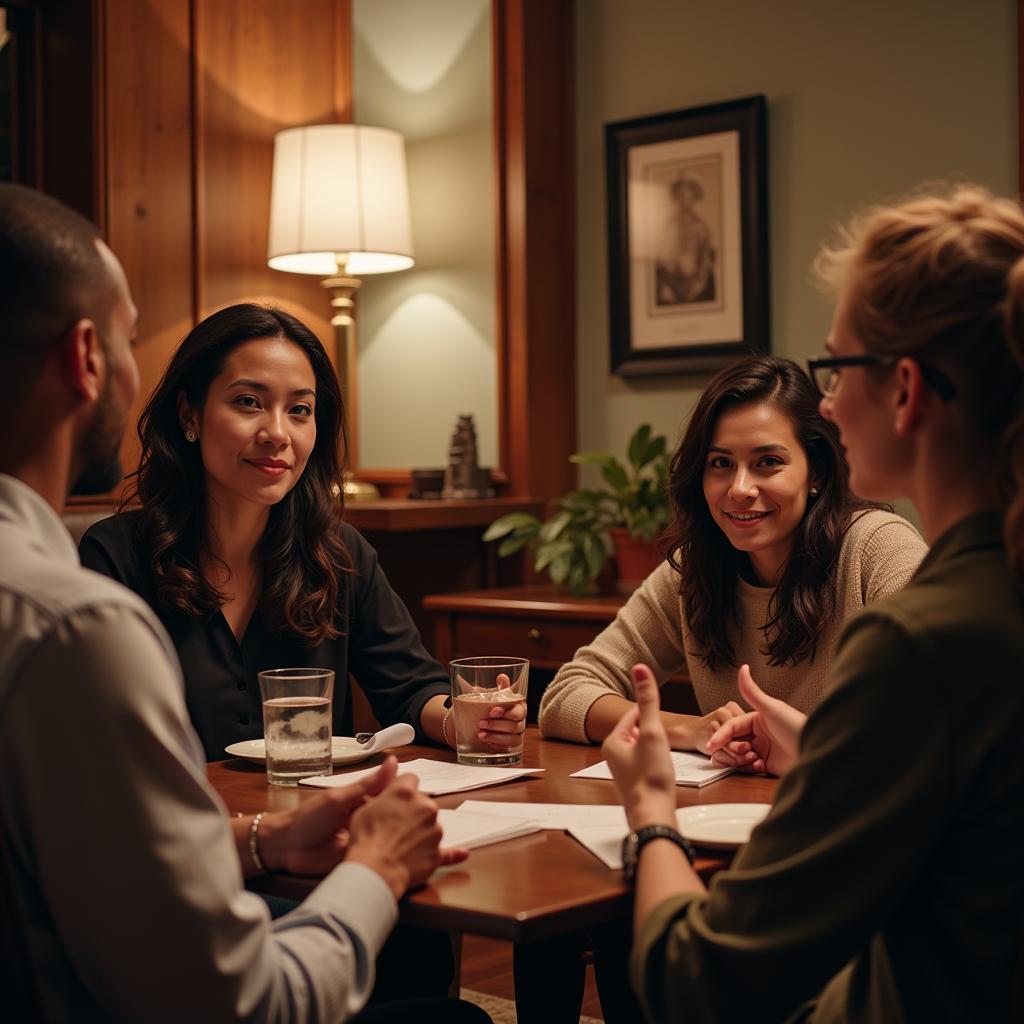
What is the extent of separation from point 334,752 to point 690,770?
49cm

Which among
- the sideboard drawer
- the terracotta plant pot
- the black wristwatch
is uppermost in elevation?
the terracotta plant pot

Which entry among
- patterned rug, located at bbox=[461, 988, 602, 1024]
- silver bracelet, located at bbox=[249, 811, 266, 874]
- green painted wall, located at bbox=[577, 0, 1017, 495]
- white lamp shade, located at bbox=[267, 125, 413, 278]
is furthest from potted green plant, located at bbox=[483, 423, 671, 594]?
silver bracelet, located at bbox=[249, 811, 266, 874]

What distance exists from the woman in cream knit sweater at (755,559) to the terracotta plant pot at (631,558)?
119cm

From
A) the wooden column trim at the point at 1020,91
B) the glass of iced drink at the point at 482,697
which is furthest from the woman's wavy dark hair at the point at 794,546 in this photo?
the wooden column trim at the point at 1020,91

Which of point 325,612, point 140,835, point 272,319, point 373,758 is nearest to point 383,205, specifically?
point 272,319

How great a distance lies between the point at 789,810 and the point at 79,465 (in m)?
0.65

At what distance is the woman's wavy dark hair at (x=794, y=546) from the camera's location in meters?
2.28

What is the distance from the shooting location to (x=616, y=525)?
3727mm

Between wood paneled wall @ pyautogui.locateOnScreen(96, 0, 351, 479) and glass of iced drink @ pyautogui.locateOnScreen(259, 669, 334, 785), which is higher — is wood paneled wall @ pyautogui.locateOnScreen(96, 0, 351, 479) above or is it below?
above

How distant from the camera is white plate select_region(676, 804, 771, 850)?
58.0 inches

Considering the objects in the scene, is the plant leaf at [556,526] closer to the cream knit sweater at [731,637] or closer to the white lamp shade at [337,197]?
the white lamp shade at [337,197]

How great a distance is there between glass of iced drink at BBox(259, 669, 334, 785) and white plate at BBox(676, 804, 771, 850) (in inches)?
19.1

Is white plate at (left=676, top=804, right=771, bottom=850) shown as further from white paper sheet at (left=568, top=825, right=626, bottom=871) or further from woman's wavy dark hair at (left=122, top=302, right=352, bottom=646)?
woman's wavy dark hair at (left=122, top=302, right=352, bottom=646)

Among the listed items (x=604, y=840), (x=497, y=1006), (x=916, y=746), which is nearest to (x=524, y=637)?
(x=497, y=1006)
